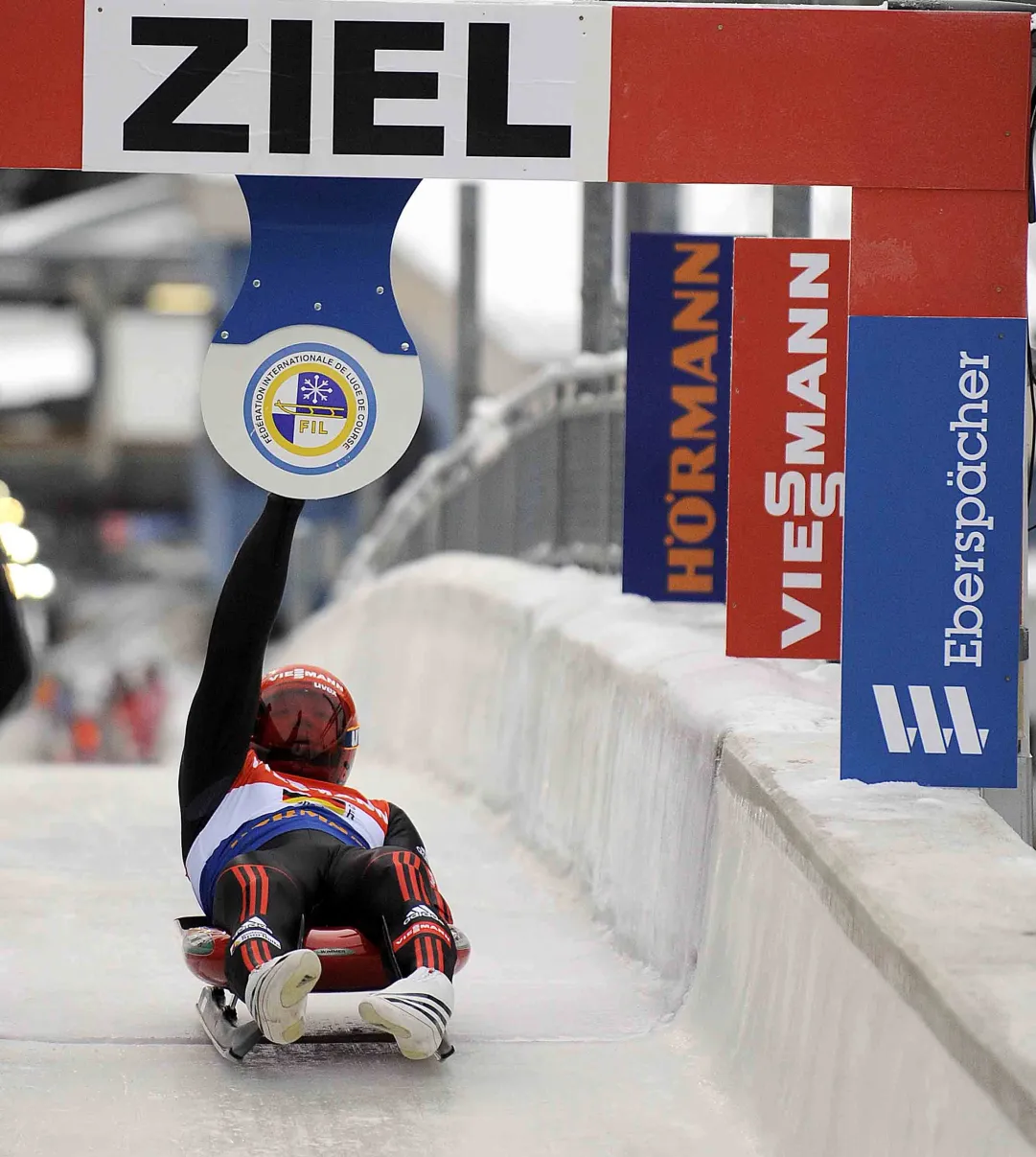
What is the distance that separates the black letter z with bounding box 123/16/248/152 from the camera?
145 inches

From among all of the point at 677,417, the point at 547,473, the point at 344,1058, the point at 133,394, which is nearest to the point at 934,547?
the point at 344,1058

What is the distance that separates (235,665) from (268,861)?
16.8 inches

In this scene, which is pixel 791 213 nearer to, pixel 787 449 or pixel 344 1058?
pixel 787 449

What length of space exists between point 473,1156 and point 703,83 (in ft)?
6.89

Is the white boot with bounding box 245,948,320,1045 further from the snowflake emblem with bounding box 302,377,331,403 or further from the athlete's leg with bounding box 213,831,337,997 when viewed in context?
the snowflake emblem with bounding box 302,377,331,403

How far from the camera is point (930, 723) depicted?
3912 mm

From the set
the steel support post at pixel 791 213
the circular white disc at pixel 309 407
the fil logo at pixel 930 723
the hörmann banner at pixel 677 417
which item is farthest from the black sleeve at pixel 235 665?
the steel support post at pixel 791 213

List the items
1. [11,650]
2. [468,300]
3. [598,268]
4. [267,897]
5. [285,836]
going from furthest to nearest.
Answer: [468,300] < [598,268] < [285,836] < [267,897] < [11,650]

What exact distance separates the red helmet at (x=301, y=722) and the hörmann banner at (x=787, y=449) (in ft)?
3.40

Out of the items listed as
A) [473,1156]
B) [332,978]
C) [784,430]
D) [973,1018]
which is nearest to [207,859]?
[332,978]

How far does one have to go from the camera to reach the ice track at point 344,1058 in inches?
142

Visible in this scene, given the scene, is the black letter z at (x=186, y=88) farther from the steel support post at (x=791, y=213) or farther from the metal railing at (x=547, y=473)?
the metal railing at (x=547, y=473)

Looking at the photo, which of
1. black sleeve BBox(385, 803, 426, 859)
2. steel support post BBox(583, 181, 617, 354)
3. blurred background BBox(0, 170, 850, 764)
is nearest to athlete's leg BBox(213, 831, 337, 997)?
black sleeve BBox(385, 803, 426, 859)

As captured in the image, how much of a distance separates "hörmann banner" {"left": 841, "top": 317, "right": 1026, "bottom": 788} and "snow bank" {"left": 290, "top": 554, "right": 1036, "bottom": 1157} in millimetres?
150
